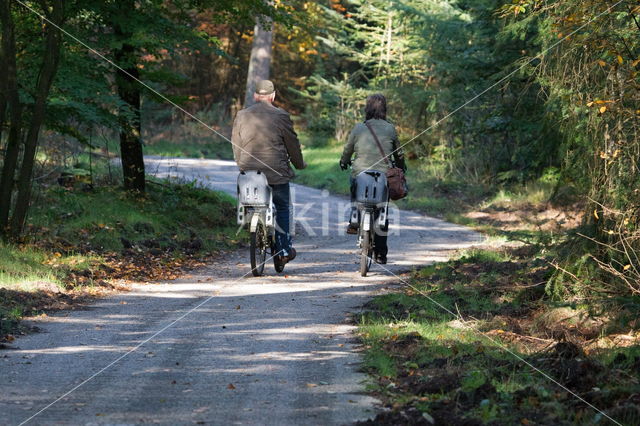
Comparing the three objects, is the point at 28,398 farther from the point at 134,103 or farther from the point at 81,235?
the point at 134,103

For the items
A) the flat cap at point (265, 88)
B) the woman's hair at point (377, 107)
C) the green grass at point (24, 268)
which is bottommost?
the green grass at point (24, 268)

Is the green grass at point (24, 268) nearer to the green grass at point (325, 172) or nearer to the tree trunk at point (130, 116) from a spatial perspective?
the tree trunk at point (130, 116)

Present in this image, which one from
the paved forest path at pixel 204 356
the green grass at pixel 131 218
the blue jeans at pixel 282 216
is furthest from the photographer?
the green grass at pixel 131 218

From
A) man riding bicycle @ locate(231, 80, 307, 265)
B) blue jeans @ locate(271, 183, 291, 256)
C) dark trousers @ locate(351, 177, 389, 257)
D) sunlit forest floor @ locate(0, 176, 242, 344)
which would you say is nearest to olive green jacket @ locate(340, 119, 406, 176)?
dark trousers @ locate(351, 177, 389, 257)

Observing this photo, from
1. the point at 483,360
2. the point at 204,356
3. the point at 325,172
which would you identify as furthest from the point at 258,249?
the point at 325,172

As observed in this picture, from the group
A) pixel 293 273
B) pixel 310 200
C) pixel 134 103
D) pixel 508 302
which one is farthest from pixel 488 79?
pixel 508 302

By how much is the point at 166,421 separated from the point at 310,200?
16.8m

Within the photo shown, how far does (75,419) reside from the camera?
5316 mm

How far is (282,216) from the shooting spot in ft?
38.1

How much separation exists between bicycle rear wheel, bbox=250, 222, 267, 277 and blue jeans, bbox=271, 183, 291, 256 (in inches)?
9.8

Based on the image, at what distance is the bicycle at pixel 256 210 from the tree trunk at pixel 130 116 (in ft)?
12.6

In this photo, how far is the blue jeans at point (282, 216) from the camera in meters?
11.5

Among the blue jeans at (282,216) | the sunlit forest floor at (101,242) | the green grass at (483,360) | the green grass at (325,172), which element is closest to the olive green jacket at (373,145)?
the blue jeans at (282,216)

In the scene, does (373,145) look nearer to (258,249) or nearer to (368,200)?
(368,200)
